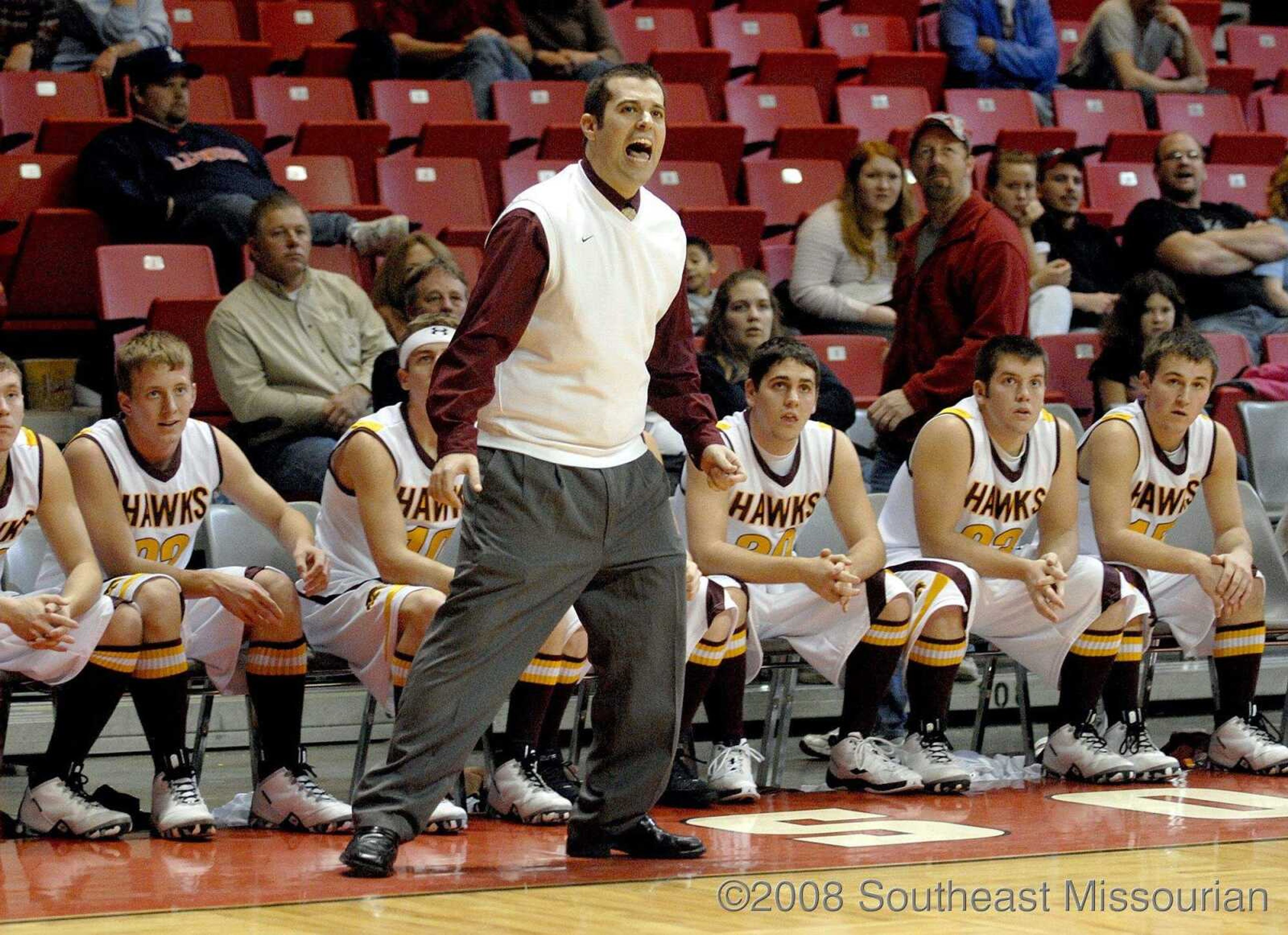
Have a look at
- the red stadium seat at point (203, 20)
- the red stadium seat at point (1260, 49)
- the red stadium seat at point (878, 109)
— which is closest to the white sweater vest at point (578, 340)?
the red stadium seat at point (203, 20)

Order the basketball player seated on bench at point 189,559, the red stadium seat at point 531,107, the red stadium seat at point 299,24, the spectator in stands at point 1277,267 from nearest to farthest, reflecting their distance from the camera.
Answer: the basketball player seated on bench at point 189,559
the spectator in stands at point 1277,267
the red stadium seat at point 531,107
the red stadium seat at point 299,24

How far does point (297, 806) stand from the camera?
4.38m

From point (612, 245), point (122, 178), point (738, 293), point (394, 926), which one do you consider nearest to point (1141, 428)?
point (738, 293)

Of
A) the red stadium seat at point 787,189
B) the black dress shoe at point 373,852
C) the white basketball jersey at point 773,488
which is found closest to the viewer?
the black dress shoe at point 373,852

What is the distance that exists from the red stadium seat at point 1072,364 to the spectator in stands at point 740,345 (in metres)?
1.44

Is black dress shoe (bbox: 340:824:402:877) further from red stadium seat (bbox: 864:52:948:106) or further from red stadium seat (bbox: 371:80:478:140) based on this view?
red stadium seat (bbox: 864:52:948:106)

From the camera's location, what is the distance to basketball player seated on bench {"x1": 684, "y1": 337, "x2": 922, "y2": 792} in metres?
4.90

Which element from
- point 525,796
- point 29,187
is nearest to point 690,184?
point 29,187

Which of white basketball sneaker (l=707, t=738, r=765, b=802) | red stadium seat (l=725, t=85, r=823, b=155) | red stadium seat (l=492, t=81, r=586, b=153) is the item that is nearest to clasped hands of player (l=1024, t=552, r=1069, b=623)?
white basketball sneaker (l=707, t=738, r=765, b=802)

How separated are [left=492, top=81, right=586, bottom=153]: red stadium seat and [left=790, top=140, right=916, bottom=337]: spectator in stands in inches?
70.2

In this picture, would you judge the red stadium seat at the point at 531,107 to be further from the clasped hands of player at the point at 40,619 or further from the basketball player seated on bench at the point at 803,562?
the clasped hands of player at the point at 40,619

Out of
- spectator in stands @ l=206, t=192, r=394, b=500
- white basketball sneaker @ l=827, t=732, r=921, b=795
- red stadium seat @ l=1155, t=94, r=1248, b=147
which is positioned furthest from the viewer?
red stadium seat @ l=1155, t=94, r=1248, b=147

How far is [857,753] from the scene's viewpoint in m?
4.92

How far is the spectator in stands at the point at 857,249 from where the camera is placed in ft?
23.6
